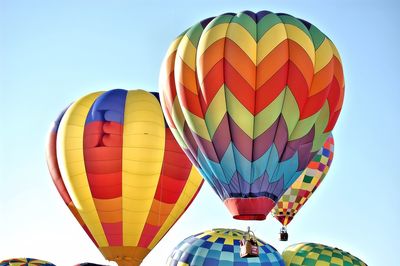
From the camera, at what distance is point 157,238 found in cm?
2075

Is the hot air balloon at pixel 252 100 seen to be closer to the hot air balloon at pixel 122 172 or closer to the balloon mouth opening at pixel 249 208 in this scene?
the balloon mouth opening at pixel 249 208

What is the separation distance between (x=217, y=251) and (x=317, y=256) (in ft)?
8.62

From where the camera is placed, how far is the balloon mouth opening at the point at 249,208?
17.5 metres

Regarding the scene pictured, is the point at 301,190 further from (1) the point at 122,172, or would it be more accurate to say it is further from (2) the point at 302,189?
(1) the point at 122,172

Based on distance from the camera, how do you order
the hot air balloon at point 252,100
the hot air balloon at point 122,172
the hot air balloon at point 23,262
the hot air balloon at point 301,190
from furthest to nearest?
the hot air balloon at point 301,190, the hot air balloon at point 23,262, the hot air balloon at point 122,172, the hot air balloon at point 252,100

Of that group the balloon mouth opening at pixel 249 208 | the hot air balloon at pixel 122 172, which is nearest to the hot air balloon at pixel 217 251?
the hot air balloon at pixel 122 172

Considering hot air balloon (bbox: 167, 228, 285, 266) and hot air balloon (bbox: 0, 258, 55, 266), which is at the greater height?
hot air balloon (bbox: 167, 228, 285, 266)

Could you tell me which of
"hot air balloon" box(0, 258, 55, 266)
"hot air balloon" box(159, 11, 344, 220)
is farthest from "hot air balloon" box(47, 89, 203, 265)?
"hot air balloon" box(159, 11, 344, 220)

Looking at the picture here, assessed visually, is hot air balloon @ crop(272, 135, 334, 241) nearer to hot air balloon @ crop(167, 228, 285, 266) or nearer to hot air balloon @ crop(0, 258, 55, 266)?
hot air balloon @ crop(167, 228, 285, 266)

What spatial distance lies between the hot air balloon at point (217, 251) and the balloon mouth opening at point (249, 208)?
286 centimetres

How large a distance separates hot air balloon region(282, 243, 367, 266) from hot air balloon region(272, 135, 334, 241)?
0.84 metres

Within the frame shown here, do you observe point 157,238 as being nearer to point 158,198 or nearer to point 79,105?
point 158,198

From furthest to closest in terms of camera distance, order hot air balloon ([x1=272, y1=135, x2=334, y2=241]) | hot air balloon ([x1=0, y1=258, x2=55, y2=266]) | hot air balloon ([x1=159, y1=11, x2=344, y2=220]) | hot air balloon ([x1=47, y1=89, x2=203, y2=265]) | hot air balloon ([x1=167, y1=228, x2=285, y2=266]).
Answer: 1. hot air balloon ([x1=272, y1=135, x2=334, y2=241])
2. hot air balloon ([x1=0, y1=258, x2=55, y2=266])
3. hot air balloon ([x1=167, y1=228, x2=285, y2=266])
4. hot air balloon ([x1=47, y1=89, x2=203, y2=265])
5. hot air balloon ([x1=159, y1=11, x2=344, y2=220])

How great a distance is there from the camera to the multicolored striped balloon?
912 inches
